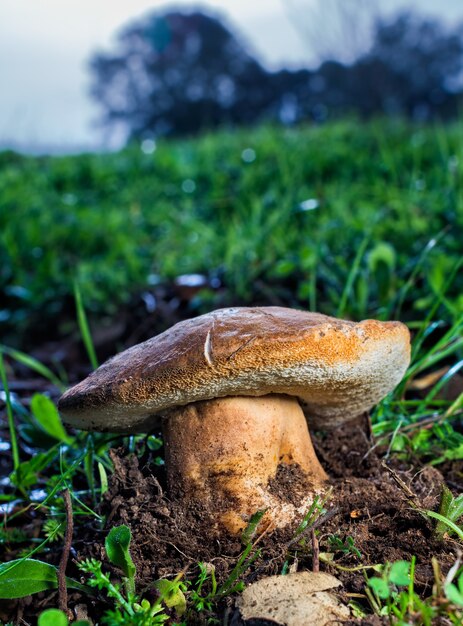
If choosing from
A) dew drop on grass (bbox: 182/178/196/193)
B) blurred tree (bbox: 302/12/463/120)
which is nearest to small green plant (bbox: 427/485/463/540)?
dew drop on grass (bbox: 182/178/196/193)

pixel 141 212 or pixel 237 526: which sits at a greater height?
pixel 237 526

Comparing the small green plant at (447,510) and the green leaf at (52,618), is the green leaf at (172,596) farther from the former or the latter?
the small green plant at (447,510)

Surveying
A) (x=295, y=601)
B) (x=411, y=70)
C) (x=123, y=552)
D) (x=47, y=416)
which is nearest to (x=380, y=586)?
(x=295, y=601)

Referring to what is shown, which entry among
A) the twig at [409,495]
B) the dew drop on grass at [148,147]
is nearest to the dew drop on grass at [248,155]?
the dew drop on grass at [148,147]

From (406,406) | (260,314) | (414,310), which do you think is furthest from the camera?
(414,310)

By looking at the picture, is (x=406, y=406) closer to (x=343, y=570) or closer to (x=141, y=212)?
(x=343, y=570)

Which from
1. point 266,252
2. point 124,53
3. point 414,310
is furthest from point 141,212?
point 124,53
